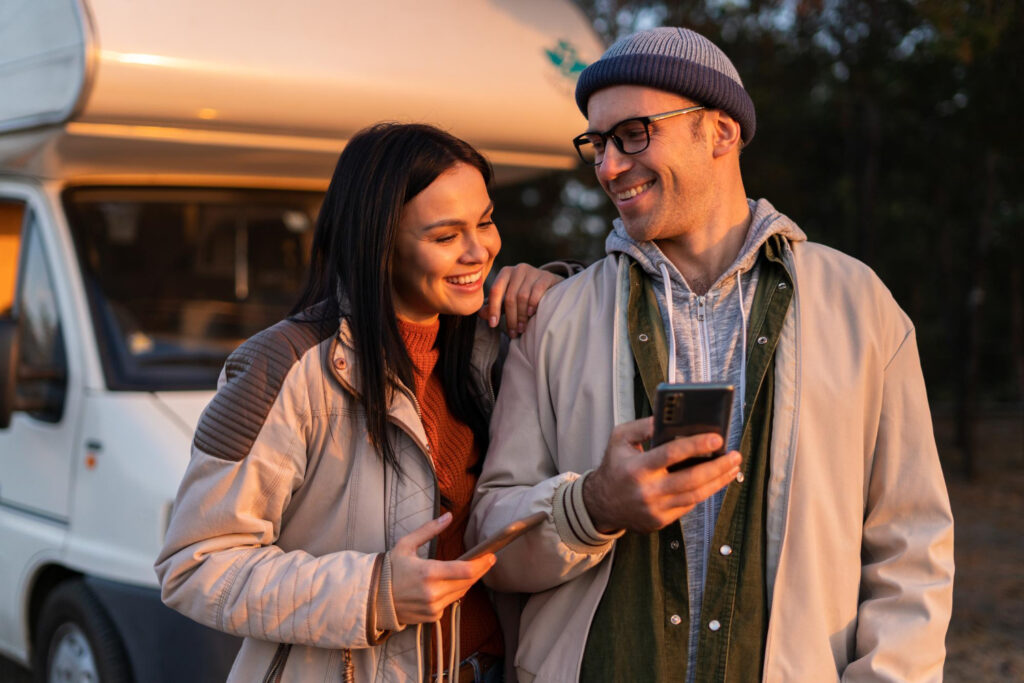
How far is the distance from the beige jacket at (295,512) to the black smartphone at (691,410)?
551mm

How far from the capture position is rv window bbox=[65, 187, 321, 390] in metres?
4.02

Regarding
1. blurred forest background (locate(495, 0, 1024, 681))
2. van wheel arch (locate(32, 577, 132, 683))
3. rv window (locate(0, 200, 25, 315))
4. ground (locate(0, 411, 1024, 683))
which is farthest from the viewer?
blurred forest background (locate(495, 0, 1024, 681))

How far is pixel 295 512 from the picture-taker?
86.8 inches

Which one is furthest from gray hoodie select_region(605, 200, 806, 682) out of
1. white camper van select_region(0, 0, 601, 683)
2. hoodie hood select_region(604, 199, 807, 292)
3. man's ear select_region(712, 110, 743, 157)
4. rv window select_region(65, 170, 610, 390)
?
rv window select_region(65, 170, 610, 390)

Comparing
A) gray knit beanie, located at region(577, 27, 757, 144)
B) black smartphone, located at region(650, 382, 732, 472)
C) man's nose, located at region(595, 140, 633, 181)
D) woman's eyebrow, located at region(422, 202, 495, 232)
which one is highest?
gray knit beanie, located at region(577, 27, 757, 144)

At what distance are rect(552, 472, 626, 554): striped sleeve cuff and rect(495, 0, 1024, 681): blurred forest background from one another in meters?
3.79

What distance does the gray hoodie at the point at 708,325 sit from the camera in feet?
7.03

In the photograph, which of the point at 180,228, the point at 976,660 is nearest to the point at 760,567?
the point at 180,228

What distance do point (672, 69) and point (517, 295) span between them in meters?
0.59

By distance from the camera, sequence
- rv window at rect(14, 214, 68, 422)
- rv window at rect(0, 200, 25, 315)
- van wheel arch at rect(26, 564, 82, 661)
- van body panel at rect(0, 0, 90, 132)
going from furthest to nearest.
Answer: rv window at rect(0, 200, 25, 315), van wheel arch at rect(26, 564, 82, 661), rv window at rect(14, 214, 68, 422), van body panel at rect(0, 0, 90, 132)

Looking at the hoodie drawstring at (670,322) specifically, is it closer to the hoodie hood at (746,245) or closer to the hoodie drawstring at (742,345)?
the hoodie hood at (746,245)

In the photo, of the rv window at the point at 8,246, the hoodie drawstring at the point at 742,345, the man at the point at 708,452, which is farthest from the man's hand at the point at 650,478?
the rv window at the point at 8,246

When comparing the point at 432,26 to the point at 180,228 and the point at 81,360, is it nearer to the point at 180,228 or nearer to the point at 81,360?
the point at 180,228

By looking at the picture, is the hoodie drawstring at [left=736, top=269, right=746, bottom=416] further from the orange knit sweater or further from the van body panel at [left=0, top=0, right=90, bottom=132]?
the van body panel at [left=0, top=0, right=90, bottom=132]
